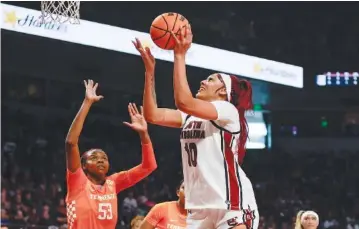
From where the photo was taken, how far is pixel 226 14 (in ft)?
60.6

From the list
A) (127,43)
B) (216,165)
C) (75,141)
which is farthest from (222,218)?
(127,43)

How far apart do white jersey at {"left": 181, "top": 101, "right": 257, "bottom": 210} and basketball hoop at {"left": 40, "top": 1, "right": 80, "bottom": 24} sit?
4.28 meters

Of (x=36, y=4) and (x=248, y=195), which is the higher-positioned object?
(x=36, y=4)

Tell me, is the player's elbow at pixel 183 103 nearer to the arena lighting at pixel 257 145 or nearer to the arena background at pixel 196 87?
the arena background at pixel 196 87

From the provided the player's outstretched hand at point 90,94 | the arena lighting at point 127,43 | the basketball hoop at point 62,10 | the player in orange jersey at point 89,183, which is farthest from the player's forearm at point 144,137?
the arena lighting at point 127,43

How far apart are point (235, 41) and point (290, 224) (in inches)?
175

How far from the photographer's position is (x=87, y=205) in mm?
5469

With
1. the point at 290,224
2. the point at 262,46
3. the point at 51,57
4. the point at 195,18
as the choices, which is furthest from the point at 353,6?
the point at 51,57

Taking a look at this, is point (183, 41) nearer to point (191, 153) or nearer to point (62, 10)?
point (191, 153)

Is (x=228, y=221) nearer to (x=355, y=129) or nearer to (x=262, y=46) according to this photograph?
(x=262, y=46)

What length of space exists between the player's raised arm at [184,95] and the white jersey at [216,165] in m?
0.11

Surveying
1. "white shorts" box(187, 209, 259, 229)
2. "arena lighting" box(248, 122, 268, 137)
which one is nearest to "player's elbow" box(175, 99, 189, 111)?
"white shorts" box(187, 209, 259, 229)

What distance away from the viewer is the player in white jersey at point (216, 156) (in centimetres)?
430

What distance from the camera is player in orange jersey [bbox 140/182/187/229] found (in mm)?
6508
